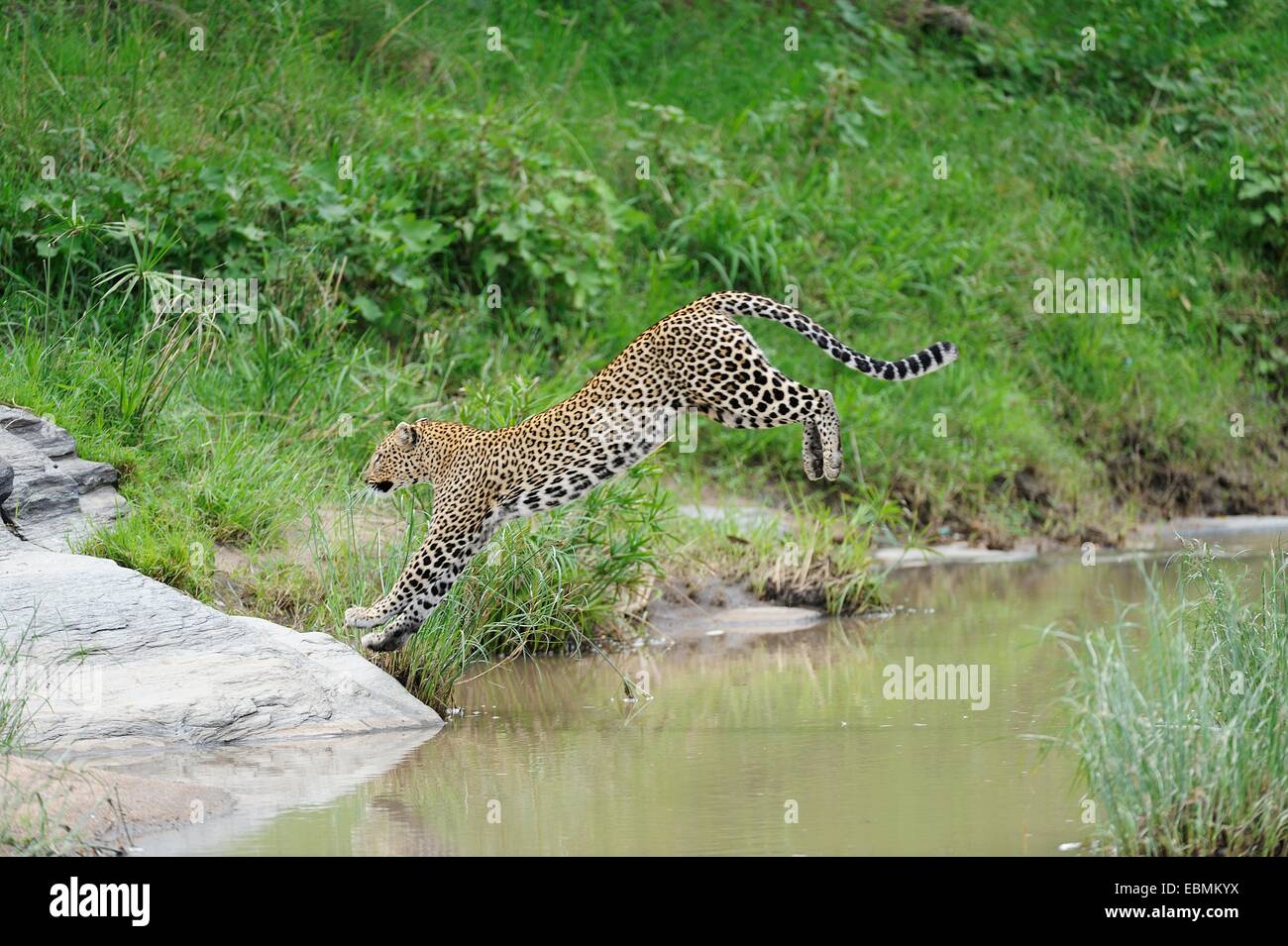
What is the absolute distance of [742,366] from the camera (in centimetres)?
861

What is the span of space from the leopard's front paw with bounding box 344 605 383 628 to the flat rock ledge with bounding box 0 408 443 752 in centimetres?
13

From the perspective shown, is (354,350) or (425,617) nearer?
(425,617)

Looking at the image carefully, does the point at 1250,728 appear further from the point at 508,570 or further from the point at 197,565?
the point at 197,565

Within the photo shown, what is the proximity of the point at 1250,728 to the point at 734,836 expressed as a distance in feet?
6.02

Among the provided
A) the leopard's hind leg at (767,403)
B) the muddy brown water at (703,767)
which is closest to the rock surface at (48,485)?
the muddy brown water at (703,767)

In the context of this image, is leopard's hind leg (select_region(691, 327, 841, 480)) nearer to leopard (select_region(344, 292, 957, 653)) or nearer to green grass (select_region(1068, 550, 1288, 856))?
leopard (select_region(344, 292, 957, 653))

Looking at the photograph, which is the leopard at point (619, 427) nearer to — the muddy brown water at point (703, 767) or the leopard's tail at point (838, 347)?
the leopard's tail at point (838, 347)

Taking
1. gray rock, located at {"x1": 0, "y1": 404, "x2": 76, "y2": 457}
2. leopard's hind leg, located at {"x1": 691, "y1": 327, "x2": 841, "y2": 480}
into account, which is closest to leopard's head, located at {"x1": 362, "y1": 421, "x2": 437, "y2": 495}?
leopard's hind leg, located at {"x1": 691, "y1": 327, "x2": 841, "y2": 480}

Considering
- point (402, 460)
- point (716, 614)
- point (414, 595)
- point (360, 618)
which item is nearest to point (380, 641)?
point (360, 618)

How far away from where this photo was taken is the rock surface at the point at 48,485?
902 centimetres

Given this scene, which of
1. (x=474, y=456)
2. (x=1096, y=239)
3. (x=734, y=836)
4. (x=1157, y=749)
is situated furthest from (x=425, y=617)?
(x=1096, y=239)

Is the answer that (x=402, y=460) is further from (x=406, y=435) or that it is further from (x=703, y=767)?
(x=703, y=767)

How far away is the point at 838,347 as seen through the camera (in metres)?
8.64

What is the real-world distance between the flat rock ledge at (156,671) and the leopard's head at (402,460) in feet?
3.72
